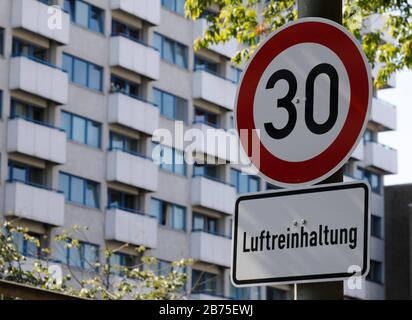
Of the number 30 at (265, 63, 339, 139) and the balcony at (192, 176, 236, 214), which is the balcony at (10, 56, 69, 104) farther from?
the number 30 at (265, 63, 339, 139)

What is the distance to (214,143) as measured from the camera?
59.5m

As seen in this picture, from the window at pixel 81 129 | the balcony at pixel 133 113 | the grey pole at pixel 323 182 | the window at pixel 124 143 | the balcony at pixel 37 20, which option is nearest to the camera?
the grey pole at pixel 323 182

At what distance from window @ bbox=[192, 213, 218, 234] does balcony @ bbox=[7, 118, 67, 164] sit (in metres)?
10.1

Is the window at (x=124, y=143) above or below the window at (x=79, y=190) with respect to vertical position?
above

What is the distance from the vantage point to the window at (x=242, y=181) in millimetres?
63219

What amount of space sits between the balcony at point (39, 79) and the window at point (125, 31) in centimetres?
476

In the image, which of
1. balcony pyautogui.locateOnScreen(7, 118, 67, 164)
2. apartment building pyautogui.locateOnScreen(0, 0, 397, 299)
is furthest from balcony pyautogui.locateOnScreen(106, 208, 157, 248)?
balcony pyautogui.locateOnScreen(7, 118, 67, 164)

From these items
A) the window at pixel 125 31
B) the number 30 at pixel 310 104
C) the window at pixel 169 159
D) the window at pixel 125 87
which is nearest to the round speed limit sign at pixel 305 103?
the number 30 at pixel 310 104

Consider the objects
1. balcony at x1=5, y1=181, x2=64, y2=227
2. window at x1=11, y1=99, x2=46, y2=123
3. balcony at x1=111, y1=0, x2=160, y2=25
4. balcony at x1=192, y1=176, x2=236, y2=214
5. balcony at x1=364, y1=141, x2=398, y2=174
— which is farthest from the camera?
balcony at x1=364, y1=141, x2=398, y2=174

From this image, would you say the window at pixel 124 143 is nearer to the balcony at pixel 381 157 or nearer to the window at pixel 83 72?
the window at pixel 83 72

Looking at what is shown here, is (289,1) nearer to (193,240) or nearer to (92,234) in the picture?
(92,234)

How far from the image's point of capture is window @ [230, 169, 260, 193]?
207 feet

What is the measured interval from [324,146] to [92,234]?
48507mm
